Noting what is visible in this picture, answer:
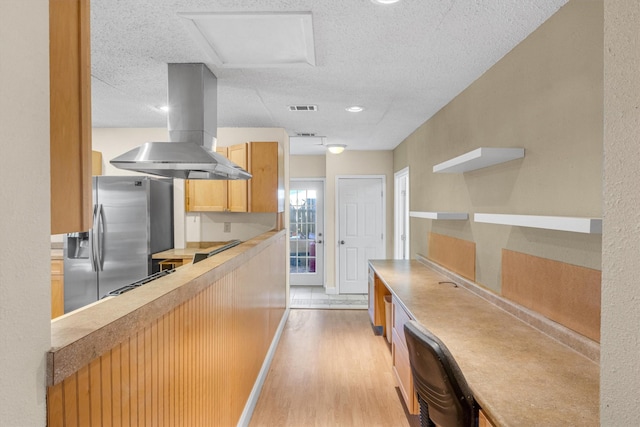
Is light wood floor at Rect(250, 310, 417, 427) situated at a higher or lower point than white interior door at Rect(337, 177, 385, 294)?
lower

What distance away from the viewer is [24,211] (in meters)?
0.78

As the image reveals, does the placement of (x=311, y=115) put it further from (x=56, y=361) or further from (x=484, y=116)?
(x=56, y=361)

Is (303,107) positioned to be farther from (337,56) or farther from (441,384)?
(441,384)

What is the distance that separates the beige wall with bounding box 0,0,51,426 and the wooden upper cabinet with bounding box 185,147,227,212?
3832mm

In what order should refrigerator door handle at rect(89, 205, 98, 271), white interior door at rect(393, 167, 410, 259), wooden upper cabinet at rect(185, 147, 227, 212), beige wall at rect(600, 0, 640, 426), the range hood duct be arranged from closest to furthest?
beige wall at rect(600, 0, 640, 426)
the range hood duct
refrigerator door handle at rect(89, 205, 98, 271)
wooden upper cabinet at rect(185, 147, 227, 212)
white interior door at rect(393, 167, 410, 259)

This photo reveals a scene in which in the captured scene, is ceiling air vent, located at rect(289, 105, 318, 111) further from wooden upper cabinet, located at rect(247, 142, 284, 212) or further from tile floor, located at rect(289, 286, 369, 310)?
tile floor, located at rect(289, 286, 369, 310)

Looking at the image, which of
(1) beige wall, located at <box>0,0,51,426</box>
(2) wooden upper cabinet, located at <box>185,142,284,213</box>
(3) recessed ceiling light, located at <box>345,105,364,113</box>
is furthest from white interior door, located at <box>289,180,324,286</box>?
(1) beige wall, located at <box>0,0,51,426</box>

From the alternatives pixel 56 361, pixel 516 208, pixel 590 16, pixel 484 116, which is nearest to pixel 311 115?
pixel 484 116

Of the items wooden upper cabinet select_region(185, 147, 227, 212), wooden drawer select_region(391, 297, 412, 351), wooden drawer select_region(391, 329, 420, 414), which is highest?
wooden upper cabinet select_region(185, 147, 227, 212)

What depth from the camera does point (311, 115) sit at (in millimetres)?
4125

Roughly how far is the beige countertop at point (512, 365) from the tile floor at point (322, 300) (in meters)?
3.31

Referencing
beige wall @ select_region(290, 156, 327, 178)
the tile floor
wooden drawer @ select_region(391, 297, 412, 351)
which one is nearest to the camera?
wooden drawer @ select_region(391, 297, 412, 351)

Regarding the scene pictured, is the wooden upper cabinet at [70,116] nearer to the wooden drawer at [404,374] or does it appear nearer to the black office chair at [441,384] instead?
the black office chair at [441,384]

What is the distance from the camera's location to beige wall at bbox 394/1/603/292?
1.69 m
